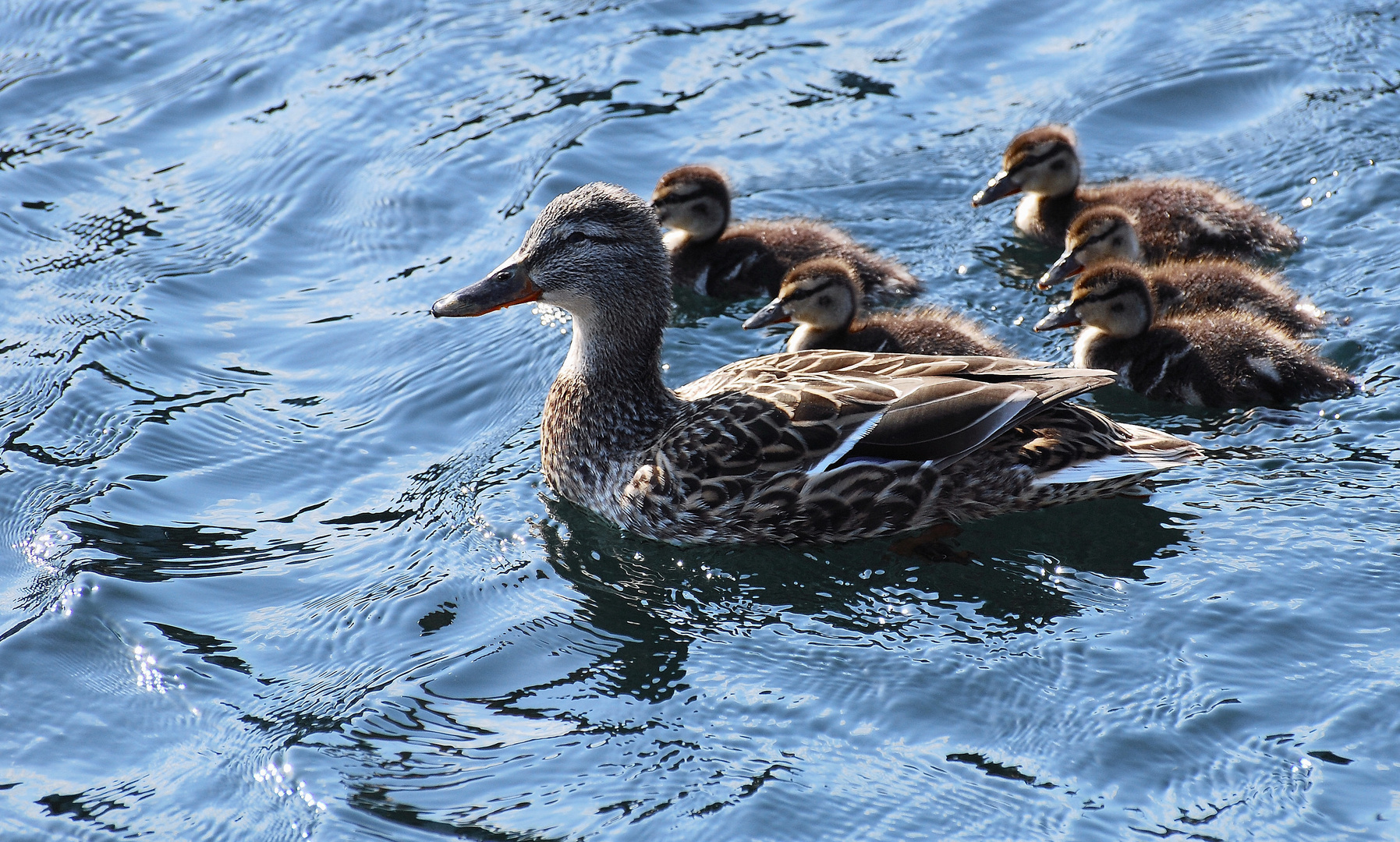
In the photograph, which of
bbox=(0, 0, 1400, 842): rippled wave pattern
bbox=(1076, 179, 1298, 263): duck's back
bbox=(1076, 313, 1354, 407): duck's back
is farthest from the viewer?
bbox=(1076, 179, 1298, 263): duck's back

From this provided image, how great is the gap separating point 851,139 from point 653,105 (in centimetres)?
114

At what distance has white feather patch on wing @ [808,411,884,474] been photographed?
15.6ft

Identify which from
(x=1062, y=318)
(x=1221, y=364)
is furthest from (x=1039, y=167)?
(x=1221, y=364)

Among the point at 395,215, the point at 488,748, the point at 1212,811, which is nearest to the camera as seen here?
the point at 1212,811

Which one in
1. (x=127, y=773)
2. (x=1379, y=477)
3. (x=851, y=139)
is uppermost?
(x=851, y=139)

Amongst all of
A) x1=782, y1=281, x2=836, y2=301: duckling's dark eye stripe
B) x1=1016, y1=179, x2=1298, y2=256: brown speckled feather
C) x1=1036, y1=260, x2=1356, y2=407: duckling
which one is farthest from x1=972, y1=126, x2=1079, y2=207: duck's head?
x1=782, y1=281, x2=836, y2=301: duckling's dark eye stripe

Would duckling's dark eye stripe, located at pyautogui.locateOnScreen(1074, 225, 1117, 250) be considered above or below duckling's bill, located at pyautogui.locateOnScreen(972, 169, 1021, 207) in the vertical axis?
below

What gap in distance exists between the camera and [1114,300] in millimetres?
5605

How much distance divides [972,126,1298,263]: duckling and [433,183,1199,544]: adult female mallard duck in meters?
1.65

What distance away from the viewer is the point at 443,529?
17.0 ft

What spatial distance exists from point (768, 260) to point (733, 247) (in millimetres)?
186

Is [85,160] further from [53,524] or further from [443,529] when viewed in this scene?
[443,529]

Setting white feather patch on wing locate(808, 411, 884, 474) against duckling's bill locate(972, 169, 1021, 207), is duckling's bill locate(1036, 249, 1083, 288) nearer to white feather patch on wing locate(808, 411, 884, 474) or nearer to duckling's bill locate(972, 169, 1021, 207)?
duckling's bill locate(972, 169, 1021, 207)

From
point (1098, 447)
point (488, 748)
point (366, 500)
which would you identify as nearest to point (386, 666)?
point (488, 748)
